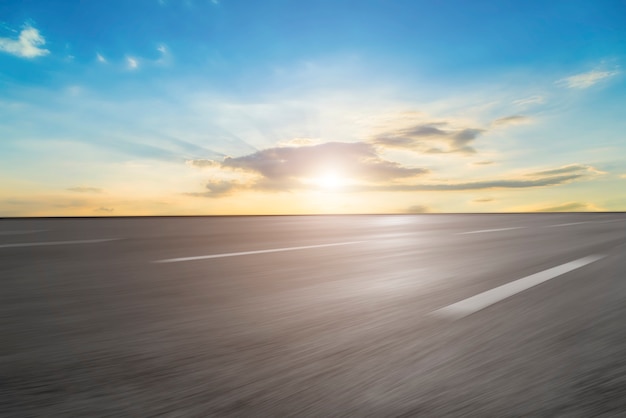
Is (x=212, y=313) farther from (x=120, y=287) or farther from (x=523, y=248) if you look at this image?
(x=523, y=248)

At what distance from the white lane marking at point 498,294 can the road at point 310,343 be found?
2 centimetres

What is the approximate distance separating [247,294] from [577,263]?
377 cm

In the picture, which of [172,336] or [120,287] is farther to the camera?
[120,287]

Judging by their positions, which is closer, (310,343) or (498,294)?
(310,343)

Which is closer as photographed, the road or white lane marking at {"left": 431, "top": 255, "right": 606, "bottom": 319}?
the road

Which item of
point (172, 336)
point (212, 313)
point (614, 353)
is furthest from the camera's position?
point (212, 313)

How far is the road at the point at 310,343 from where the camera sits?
1439mm

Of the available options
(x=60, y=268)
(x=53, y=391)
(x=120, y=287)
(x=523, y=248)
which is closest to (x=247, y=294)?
(x=120, y=287)

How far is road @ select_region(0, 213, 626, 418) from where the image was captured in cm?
144

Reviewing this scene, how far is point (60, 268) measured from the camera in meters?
4.40

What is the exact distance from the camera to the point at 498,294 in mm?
3268

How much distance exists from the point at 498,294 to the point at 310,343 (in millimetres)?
1801

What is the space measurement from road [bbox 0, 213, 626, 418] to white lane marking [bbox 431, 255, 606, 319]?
18 millimetres

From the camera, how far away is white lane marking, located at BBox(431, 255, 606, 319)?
2.71 meters
